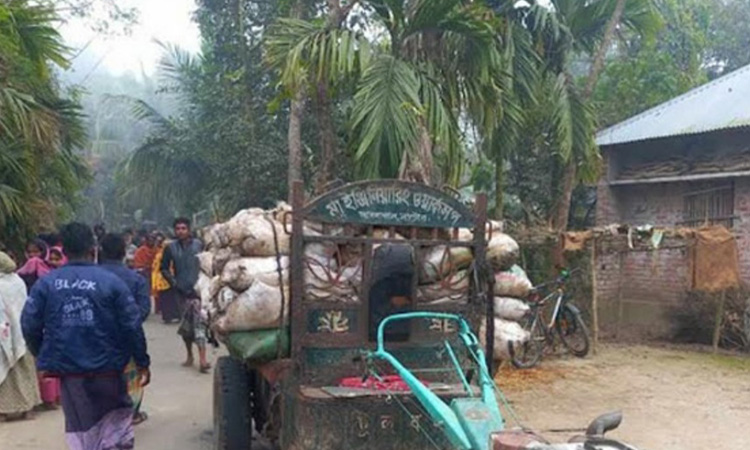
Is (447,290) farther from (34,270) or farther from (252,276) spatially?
(34,270)

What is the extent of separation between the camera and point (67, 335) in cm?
418

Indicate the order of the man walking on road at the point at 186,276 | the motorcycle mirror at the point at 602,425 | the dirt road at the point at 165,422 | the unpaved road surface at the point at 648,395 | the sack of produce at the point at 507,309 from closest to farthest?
the motorcycle mirror at the point at 602,425 → the sack of produce at the point at 507,309 → the dirt road at the point at 165,422 → the unpaved road surface at the point at 648,395 → the man walking on road at the point at 186,276

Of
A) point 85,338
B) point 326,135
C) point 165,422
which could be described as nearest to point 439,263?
point 85,338

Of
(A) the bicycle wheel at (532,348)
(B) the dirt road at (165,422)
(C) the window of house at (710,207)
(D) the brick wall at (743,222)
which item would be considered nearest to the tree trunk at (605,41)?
(C) the window of house at (710,207)

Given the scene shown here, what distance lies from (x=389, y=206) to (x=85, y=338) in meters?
1.84

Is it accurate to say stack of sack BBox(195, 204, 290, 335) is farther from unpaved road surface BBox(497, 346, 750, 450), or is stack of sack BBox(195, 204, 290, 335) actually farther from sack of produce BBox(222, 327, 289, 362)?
unpaved road surface BBox(497, 346, 750, 450)

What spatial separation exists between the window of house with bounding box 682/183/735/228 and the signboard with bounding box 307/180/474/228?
9.09 m

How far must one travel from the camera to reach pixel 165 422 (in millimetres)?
6738

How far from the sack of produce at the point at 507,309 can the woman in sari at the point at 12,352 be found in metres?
3.92

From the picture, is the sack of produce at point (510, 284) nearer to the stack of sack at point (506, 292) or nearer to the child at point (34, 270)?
the stack of sack at point (506, 292)

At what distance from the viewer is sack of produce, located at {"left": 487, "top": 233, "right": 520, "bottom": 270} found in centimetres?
531

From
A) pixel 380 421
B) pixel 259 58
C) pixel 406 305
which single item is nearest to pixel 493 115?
pixel 406 305

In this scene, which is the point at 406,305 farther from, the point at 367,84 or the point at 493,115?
the point at 493,115

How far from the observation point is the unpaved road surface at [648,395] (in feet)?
22.2
